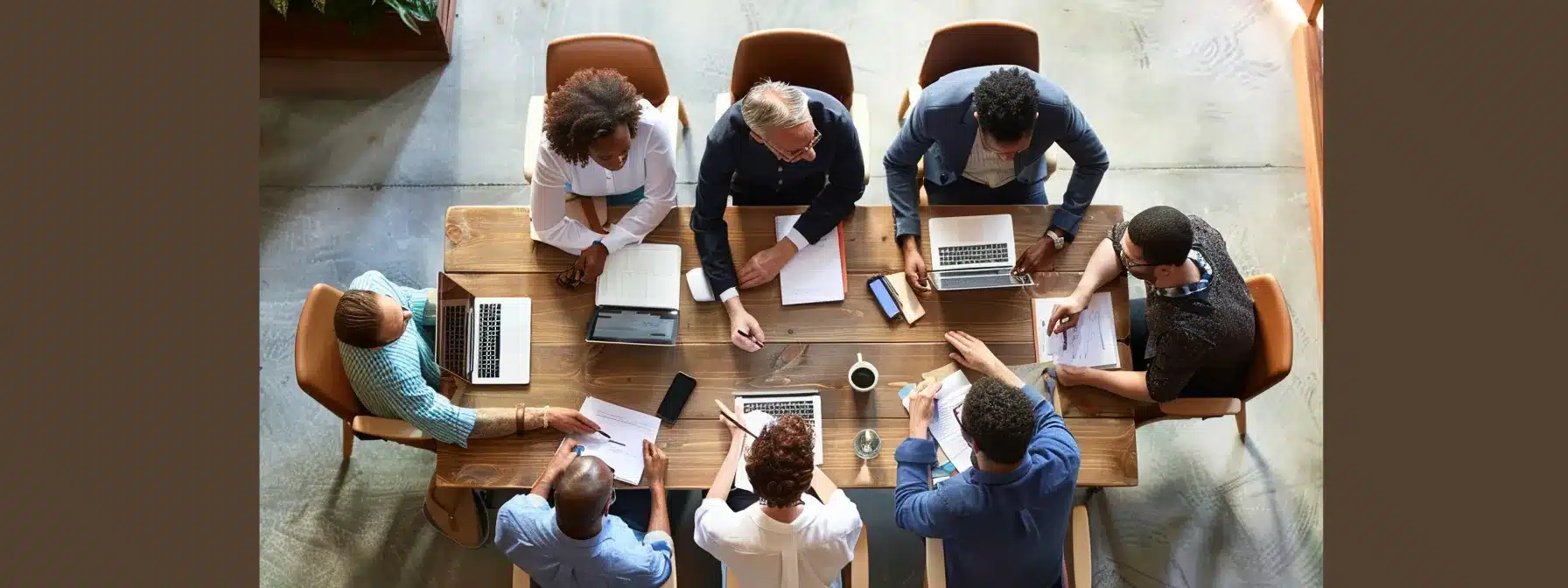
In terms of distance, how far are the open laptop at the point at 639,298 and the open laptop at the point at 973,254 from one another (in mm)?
739

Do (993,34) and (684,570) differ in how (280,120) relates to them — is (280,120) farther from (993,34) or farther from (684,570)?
(993,34)

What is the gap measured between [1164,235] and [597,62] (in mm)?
1712

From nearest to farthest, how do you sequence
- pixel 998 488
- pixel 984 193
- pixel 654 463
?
pixel 998 488 → pixel 654 463 → pixel 984 193

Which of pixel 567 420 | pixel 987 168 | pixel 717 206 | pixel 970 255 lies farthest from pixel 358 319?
pixel 987 168

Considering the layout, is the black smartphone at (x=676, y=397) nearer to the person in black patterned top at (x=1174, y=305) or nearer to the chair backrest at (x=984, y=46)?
the person in black patterned top at (x=1174, y=305)

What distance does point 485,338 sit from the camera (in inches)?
99.3

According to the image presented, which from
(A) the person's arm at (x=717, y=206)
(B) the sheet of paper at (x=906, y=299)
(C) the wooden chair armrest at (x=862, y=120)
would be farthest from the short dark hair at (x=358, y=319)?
(C) the wooden chair armrest at (x=862, y=120)

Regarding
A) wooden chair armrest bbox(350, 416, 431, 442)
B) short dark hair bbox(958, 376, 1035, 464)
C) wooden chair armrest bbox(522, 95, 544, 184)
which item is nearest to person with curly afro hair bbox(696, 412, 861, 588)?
short dark hair bbox(958, 376, 1035, 464)

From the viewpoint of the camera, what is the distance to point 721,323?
8.41 feet

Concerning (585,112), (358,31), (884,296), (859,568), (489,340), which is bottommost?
(859,568)

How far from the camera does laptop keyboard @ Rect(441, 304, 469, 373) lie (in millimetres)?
2439

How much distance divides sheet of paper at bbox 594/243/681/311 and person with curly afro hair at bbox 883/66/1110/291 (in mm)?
648

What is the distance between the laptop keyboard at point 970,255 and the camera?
2633 mm

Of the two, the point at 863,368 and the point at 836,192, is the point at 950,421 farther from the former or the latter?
the point at 836,192
